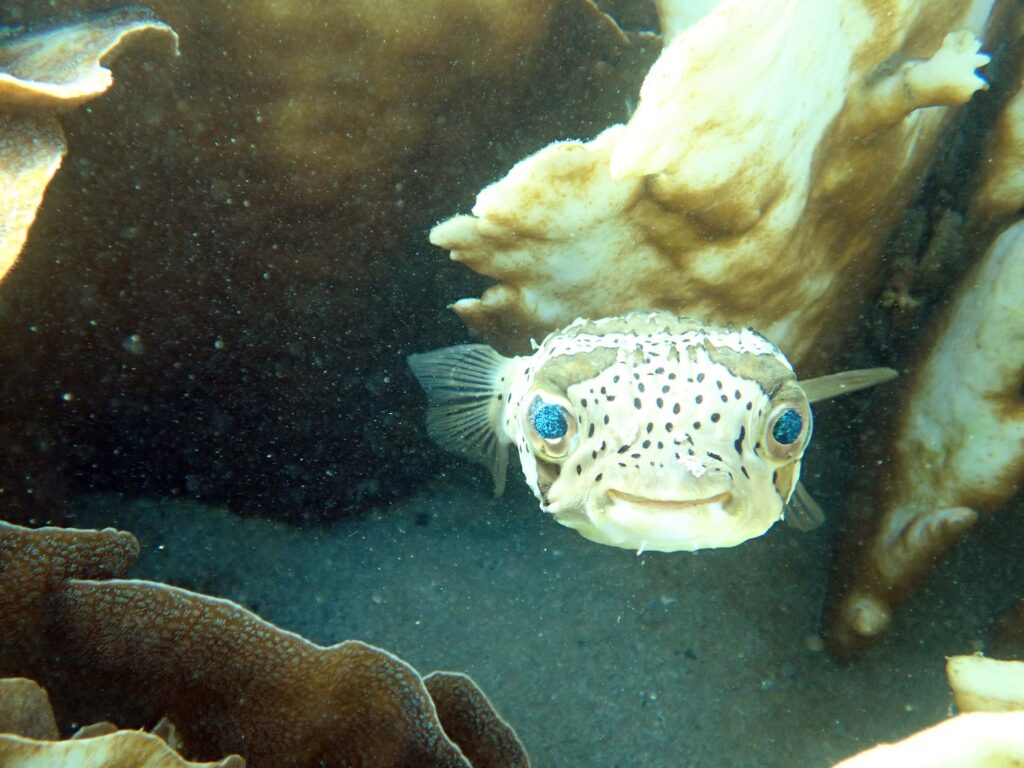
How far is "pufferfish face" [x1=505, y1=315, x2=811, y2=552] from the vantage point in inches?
69.9

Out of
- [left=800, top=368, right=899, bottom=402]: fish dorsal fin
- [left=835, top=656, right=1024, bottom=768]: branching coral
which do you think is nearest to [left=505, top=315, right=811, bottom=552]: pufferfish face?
[left=800, top=368, right=899, bottom=402]: fish dorsal fin

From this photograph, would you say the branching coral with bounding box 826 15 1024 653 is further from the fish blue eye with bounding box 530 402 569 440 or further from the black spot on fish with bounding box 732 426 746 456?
the fish blue eye with bounding box 530 402 569 440

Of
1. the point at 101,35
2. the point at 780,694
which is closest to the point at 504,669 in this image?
the point at 780,694

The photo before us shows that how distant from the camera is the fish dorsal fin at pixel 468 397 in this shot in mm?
3025

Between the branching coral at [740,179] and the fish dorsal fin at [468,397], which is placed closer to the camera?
the branching coral at [740,179]

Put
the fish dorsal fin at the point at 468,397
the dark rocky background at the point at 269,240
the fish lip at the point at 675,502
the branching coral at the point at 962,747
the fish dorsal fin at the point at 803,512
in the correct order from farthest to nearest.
→ the fish dorsal fin at the point at 468,397 → the fish dorsal fin at the point at 803,512 → the dark rocky background at the point at 269,240 → the fish lip at the point at 675,502 → the branching coral at the point at 962,747

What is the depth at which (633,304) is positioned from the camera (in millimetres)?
2932

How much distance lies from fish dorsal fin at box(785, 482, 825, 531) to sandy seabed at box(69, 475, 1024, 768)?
367 mm

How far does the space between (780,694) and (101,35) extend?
11.5 feet

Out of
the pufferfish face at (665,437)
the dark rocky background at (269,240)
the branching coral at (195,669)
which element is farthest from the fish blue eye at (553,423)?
the dark rocky background at (269,240)

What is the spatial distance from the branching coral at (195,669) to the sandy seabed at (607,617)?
1.03 m

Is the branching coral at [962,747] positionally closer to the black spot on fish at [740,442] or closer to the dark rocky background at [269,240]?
the black spot on fish at [740,442]

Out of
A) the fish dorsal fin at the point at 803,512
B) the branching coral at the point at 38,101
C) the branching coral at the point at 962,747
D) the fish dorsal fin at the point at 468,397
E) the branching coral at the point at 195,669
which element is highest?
the branching coral at the point at 38,101

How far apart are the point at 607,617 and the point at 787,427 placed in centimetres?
131
